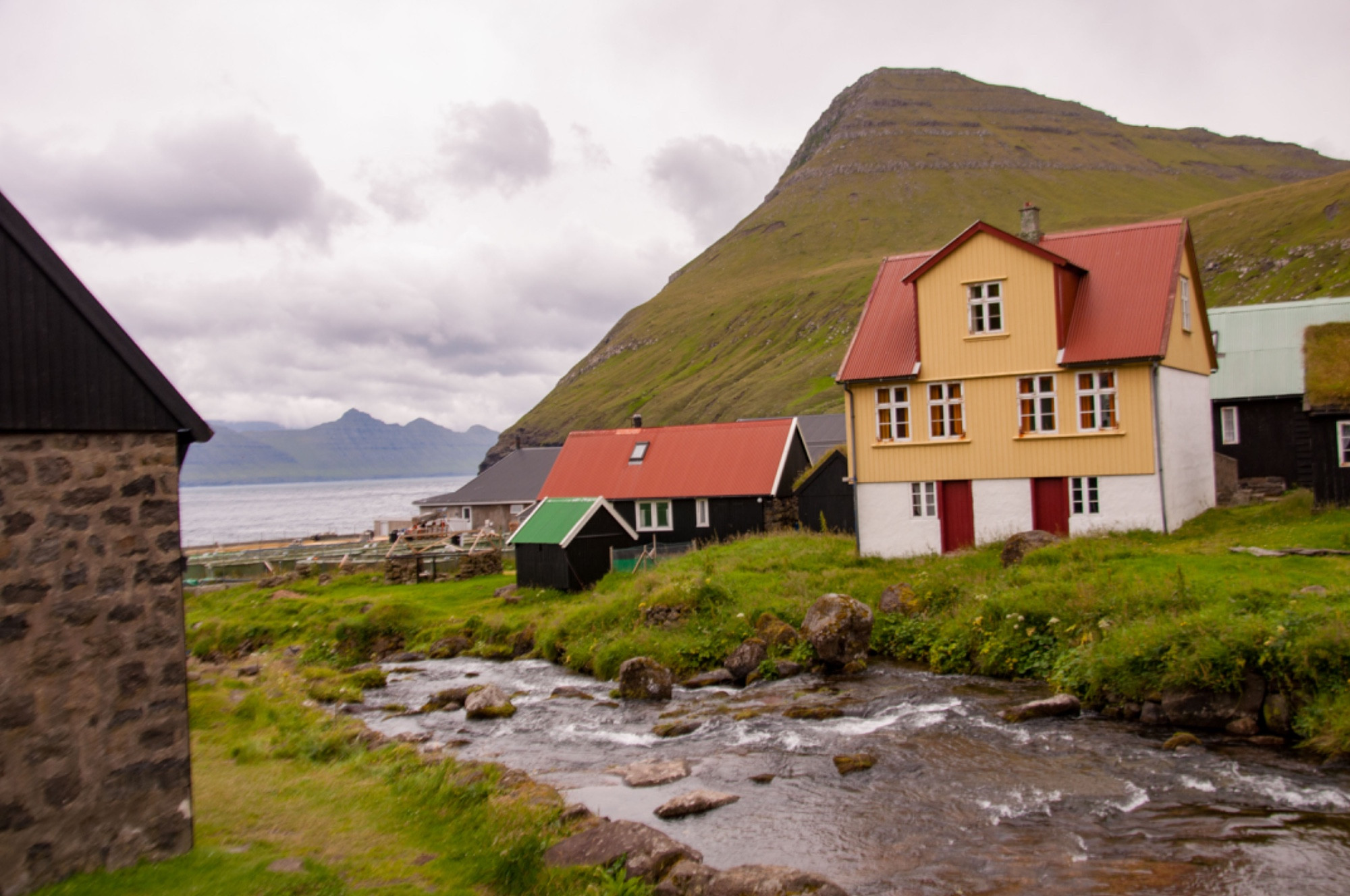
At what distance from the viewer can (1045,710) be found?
724 inches

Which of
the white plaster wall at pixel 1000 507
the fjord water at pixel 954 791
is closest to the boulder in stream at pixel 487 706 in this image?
the fjord water at pixel 954 791

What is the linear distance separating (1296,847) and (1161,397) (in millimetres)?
19321

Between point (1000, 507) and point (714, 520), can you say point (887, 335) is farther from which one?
point (714, 520)

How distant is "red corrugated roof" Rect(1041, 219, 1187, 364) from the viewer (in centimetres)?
2870

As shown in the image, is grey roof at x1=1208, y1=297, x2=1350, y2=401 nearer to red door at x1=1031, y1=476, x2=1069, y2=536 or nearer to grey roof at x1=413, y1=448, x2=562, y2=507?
red door at x1=1031, y1=476, x2=1069, y2=536

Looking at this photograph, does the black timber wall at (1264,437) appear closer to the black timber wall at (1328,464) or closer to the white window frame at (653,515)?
the black timber wall at (1328,464)

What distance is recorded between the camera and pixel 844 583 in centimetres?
2884

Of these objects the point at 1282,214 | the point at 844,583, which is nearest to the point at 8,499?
the point at 844,583

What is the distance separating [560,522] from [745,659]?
16.9 meters

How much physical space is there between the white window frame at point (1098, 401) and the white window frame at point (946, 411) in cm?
365

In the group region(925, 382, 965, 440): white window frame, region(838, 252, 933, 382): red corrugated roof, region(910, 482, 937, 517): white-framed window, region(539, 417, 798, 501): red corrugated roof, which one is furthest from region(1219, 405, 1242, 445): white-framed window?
region(539, 417, 798, 501): red corrugated roof

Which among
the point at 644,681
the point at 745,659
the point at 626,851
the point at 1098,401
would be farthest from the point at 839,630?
the point at 626,851

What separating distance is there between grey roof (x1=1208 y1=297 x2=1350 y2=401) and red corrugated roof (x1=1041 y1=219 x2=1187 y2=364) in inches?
435

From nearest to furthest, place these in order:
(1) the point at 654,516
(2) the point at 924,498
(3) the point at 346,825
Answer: (3) the point at 346,825 < (2) the point at 924,498 < (1) the point at 654,516
